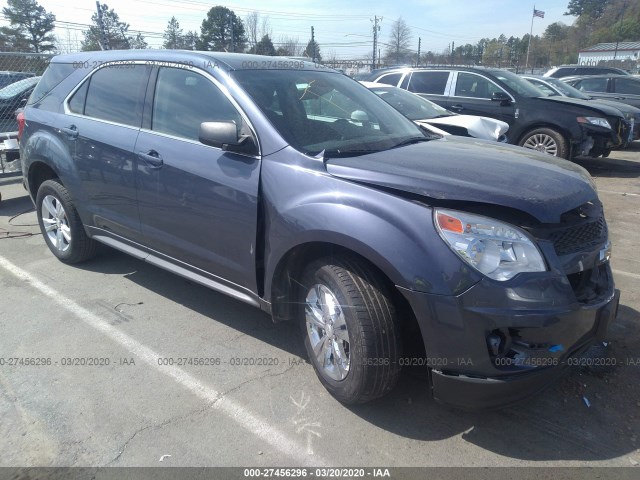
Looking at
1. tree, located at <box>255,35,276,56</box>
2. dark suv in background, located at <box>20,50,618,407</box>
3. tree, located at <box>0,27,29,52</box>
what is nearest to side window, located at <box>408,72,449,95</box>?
dark suv in background, located at <box>20,50,618,407</box>

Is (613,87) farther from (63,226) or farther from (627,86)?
(63,226)

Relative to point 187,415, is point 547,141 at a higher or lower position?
higher

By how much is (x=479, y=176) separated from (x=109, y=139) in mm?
2800

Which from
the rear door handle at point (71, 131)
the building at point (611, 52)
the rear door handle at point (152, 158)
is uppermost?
the building at point (611, 52)

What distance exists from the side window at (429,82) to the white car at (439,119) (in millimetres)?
2113

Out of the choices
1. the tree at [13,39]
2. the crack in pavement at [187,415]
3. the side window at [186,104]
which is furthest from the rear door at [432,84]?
the tree at [13,39]

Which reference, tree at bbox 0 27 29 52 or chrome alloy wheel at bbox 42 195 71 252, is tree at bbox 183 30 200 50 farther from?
chrome alloy wheel at bbox 42 195 71 252

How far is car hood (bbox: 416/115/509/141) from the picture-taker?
7.02 metres

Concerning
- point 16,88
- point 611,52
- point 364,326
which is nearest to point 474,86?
point 364,326

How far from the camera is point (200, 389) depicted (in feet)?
9.96

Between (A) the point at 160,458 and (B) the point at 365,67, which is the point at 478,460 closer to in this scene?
(A) the point at 160,458

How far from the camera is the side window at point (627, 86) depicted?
1319 cm

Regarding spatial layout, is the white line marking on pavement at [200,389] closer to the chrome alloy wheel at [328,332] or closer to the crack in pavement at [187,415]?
the crack in pavement at [187,415]

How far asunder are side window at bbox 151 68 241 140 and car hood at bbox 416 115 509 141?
4.13m
